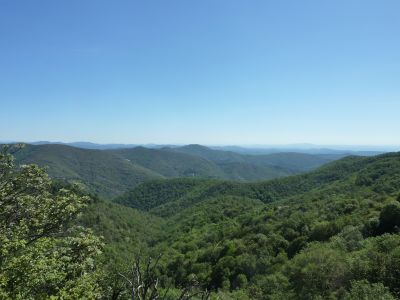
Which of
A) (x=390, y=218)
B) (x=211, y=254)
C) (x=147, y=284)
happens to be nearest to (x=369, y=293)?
(x=147, y=284)

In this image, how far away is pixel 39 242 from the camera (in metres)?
19.2

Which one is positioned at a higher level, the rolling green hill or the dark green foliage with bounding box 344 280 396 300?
the dark green foliage with bounding box 344 280 396 300

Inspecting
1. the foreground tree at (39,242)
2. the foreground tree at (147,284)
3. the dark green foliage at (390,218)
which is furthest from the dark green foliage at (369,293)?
the dark green foliage at (390,218)

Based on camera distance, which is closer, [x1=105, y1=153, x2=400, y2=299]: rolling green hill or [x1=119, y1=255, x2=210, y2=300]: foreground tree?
[x1=119, y1=255, x2=210, y2=300]: foreground tree

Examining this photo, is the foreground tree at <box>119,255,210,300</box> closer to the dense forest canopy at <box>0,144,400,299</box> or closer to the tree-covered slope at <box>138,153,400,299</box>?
the dense forest canopy at <box>0,144,400,299</box>

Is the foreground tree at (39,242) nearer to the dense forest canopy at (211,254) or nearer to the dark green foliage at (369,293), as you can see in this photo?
the dense forest canopy at (211,254)

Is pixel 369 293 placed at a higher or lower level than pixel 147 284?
lower

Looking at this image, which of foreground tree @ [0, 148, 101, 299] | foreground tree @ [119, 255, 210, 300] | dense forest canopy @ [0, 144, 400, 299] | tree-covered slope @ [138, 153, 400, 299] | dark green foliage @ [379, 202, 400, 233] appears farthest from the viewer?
dark green foliage @ [379, 202, 400, 233]

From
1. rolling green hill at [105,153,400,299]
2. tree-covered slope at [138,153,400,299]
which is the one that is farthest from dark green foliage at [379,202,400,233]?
rolling green hill at [105,153,400,299]

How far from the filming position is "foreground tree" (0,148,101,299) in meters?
16.8

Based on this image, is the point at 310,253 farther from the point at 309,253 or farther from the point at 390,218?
the point at 390,218

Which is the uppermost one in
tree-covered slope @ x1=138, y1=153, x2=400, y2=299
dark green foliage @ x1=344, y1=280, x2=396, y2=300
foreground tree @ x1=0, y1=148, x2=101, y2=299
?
foreground tree @ x1=0, y1=148, x2=101, y2=299

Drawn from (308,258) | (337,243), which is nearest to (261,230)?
(337,243)

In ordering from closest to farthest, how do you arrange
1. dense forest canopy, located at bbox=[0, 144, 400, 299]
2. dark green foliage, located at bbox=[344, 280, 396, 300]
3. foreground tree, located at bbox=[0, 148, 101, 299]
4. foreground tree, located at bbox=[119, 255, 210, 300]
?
1. foreground tree, located at bbox=[119, 255, 210, 300]
2. foreground tree, located at bbox=[0, 148, 101, 299]
3. dense forest canopy, located at bbox=[0, 144, 400, 299]
4. dark green foliage, located at bbox=[344, 280, 396, 300]
